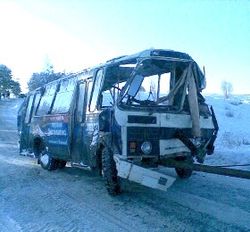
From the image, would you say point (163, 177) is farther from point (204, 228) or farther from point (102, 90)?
point (102, 90)

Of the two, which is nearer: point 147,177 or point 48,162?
point 147,177

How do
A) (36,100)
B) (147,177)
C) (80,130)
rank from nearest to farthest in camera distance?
(147,177)
(80,130)
(36,100)

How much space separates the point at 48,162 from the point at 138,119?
17.4 ft

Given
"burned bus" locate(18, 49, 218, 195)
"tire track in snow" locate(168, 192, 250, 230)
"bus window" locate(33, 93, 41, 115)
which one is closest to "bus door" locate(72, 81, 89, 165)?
"burned bus" locate(18, 49, 218, 195)

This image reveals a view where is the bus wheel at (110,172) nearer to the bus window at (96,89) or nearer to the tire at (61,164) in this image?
the bus window at (96,89)

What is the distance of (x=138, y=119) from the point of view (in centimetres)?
769

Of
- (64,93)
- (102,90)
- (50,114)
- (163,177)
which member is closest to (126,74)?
(102,90)

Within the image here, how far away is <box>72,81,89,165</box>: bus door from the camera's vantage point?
951 centimetres

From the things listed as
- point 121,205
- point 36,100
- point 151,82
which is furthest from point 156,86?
point 36,100

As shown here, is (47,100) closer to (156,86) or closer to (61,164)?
(61,164)

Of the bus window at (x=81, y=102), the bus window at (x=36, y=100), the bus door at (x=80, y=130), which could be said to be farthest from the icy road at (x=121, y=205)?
the bus window at (x=36, y=100)

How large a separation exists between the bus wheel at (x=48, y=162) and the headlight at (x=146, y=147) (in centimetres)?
500

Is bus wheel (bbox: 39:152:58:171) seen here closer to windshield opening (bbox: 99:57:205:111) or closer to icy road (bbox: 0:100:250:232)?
icy road (bbox: 0:100:250:232)

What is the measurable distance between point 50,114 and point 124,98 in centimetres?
460
